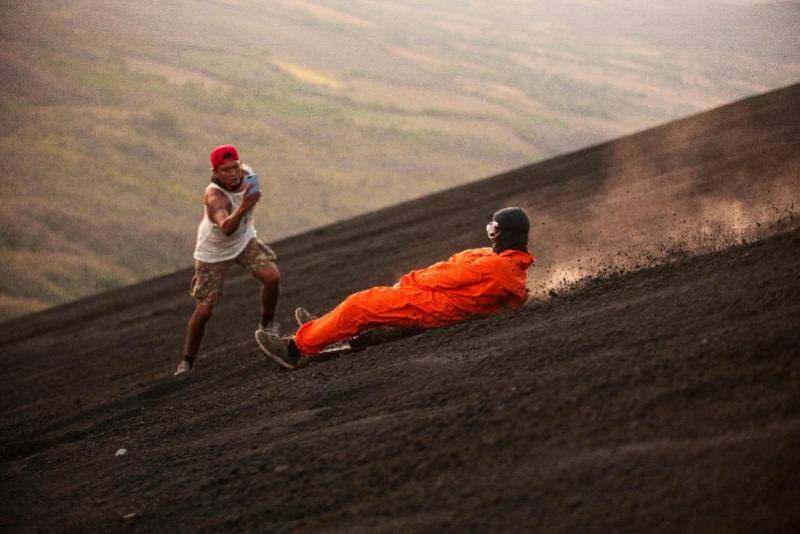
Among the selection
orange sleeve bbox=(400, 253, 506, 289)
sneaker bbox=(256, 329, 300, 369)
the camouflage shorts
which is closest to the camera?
orange sleeve bbox=(400, 253, 506, 289)

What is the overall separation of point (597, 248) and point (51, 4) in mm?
52245

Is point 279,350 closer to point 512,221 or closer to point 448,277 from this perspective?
point 448,277

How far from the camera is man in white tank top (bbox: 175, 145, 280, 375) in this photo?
6367mm

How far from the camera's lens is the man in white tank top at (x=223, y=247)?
6367 mm

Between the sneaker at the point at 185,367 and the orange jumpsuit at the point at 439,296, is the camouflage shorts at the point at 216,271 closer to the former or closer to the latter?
the sneaker at the point at 185,367

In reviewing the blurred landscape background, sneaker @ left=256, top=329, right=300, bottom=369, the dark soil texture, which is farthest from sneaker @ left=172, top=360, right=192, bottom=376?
the blurred landscape background

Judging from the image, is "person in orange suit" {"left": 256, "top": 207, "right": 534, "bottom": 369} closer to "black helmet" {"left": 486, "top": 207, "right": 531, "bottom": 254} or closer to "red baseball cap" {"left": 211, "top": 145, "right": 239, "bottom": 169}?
"black helmet" {"left": 486, "top": 207, "right": 531, "bottom": 254}

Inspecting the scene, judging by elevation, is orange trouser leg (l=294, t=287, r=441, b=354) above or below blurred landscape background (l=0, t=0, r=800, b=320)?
below

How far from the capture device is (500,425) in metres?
3.42

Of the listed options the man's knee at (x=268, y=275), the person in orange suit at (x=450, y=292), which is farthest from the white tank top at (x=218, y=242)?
the person in orange suit at (x=450, y=292)

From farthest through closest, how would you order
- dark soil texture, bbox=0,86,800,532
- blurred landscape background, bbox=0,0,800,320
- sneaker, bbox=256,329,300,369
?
blurred landscape background, bbox=0,0,800,320 → sneaker, bbox=256,329,300,369 → dark soil texture, bbox=0,86,800,532

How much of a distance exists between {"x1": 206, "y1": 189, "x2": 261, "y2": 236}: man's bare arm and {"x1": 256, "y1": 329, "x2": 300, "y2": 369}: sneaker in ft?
3.02

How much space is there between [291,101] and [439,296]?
4805 cm

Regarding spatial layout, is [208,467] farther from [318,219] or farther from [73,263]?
[318,219]
